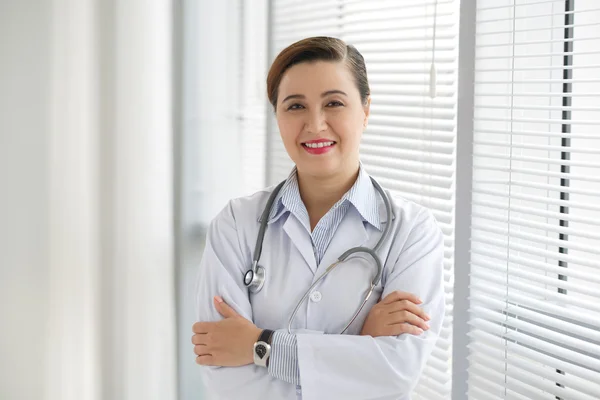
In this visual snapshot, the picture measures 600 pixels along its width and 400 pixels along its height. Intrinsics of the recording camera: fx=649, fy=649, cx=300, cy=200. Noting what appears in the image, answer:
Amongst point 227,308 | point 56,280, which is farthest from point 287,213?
point 56,280

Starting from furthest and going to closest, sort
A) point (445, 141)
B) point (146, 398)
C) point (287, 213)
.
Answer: point (146, 398)
point (445, 141)
point (287, 213)

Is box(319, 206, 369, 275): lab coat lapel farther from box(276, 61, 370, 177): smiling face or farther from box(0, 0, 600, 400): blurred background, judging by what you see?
box(0, 0, 600, 400): blurred background

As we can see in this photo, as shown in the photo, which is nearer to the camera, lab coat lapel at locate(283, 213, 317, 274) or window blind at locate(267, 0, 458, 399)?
lab coat lapel at locate(283, 213, 317, 274)

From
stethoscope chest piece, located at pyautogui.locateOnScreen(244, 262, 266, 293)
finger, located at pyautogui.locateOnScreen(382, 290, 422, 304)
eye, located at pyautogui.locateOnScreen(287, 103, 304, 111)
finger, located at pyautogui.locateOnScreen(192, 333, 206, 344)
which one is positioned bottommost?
finger, located at pyautogui.locateOnScreen(192, 333, 206, 344)

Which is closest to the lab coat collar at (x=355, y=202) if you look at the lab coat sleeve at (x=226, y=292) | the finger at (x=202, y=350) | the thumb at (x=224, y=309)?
the lab coat sleeve at (x=226, y=292)

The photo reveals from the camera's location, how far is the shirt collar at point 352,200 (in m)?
1.49

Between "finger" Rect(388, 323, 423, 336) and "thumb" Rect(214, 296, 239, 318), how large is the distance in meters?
0.34

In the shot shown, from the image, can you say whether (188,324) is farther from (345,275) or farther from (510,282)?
(510,282)

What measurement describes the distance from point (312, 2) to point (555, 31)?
31.1 inches

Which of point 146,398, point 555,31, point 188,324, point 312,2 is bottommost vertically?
point 146,398

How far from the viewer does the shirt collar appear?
1490 mm

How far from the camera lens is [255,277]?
1474 millimetres

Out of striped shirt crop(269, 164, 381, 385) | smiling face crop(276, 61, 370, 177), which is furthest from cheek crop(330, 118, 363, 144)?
striped shirt crop(269, 164, 381, 385)

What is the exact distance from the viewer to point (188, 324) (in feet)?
6.70
